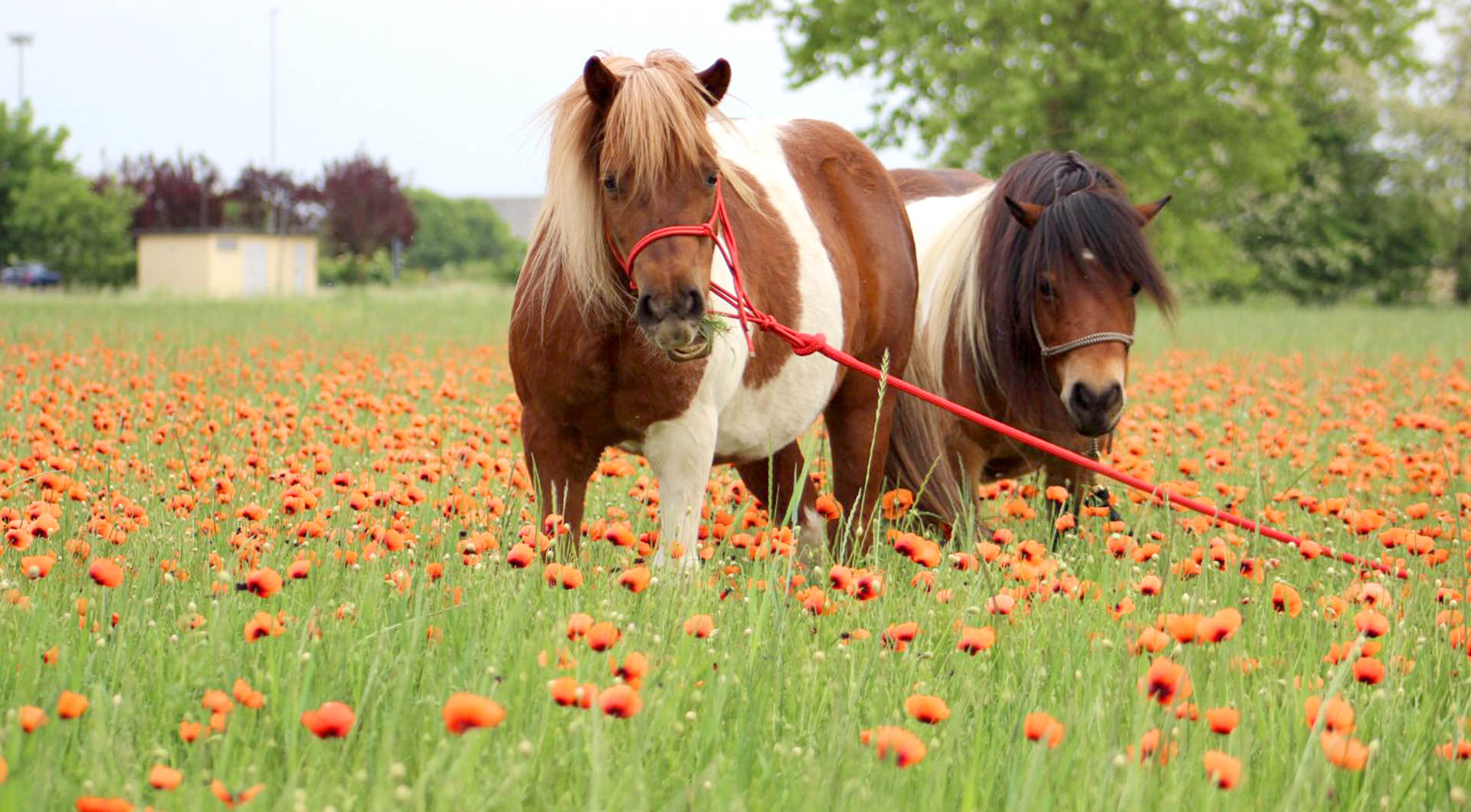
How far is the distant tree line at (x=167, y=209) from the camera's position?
44938mm

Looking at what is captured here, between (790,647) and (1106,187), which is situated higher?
(1106,187)

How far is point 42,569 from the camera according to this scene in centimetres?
252

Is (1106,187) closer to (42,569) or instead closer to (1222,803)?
Answer: (1222,803)

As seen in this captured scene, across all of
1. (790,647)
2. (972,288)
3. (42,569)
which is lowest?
(790,647)

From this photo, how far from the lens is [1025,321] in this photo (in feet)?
17.1

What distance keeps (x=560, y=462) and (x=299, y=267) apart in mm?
54062

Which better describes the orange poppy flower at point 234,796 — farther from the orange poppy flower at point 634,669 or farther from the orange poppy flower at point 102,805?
the orange poppy flower at point 634,669

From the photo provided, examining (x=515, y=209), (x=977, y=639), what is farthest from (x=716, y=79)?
(x=515, y=209)

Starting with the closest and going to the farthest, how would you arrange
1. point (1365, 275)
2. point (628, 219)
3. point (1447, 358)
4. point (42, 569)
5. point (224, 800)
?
point (224, 800), point (42, 569), point (628, 219), point (1447, 358), point (1365, 275)

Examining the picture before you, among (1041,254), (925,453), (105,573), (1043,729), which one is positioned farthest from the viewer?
(925,453)

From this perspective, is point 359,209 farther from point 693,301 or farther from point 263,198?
point 693,301

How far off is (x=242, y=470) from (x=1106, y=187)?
3263 mm

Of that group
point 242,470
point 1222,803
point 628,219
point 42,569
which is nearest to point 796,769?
point 1222,803

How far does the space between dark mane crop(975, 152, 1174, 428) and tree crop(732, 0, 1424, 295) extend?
64.3 feet
